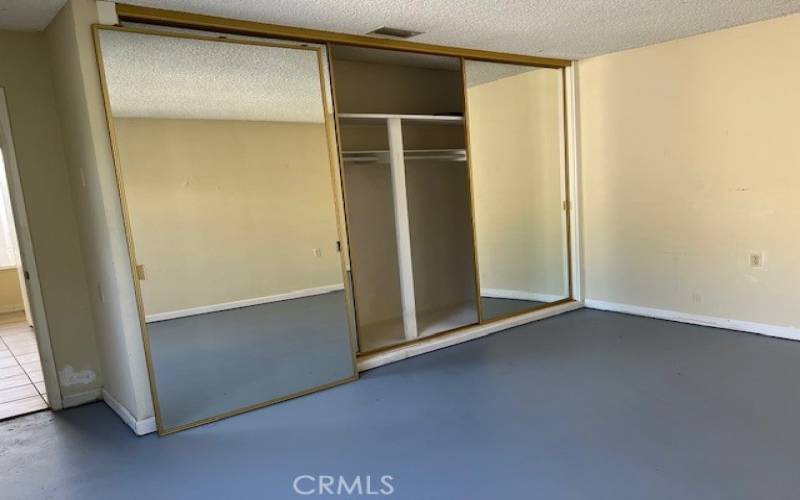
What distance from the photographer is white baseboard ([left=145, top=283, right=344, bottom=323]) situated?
3.21 m

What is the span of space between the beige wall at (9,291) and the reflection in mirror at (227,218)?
524 cm

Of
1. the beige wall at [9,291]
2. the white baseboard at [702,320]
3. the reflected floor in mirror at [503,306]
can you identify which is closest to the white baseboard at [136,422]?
the reflected floor in mirror at [503,306]

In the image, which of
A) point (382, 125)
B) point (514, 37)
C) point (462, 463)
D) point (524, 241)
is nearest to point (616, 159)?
point (524, 241)

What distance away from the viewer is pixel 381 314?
4.54 m

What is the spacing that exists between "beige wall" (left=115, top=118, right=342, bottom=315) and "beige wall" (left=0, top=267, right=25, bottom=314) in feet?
17.5

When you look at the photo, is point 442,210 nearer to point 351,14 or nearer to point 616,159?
point 616,159

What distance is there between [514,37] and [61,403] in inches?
163

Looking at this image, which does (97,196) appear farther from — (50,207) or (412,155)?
(412,155)

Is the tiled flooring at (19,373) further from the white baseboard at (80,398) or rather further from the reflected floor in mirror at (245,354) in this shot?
the reflected floor in mirror at (245,354)

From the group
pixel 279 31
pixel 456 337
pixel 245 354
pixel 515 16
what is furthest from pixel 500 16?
pixel 245 354

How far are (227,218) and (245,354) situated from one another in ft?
3.37

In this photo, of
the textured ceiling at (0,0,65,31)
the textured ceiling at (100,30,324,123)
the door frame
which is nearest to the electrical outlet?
the textured ceiling at (100,30,324,123)

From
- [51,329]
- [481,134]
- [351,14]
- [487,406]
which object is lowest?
[487,406]

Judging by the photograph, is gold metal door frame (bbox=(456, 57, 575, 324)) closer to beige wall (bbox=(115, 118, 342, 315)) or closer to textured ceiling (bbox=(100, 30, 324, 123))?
beige wall (bbox=(115, 118, 342, 315))
